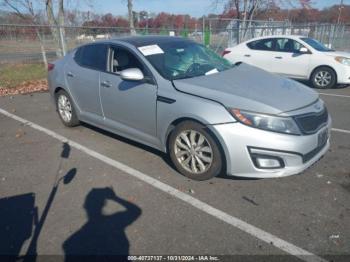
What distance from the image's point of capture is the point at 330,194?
11.5ft

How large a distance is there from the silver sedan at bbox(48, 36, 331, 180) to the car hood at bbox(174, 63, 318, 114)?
0.04ft

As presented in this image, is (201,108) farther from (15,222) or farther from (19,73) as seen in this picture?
(19,73)

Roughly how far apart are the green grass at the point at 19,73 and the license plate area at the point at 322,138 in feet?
33.3

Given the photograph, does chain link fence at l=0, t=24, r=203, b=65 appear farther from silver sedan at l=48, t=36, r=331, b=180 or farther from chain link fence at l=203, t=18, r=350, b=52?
silver sedan at l=48, t=36, r=331, b=180

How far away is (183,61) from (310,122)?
1.85 metres

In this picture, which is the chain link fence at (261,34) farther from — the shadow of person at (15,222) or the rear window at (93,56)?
the shadow of person at (15,222)

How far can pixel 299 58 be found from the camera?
9422 mm

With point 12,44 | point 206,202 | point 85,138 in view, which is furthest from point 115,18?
point 206,202

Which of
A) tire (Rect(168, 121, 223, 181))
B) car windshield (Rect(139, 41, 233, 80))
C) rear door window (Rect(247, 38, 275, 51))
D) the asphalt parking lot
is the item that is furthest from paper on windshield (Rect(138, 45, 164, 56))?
rear door window (Rect(247, 38, 275, 51))

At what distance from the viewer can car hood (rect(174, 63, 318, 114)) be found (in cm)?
343

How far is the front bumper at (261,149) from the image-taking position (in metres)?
3.29

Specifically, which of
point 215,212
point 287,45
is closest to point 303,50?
point 287,45

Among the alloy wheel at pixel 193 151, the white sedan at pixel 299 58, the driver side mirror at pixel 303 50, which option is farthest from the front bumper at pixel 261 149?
Answer: the driver side mirror at pixel 303 50

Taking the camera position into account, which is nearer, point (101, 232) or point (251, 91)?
point (101, 232)
